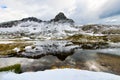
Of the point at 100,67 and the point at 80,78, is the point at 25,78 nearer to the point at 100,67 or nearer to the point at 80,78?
the point at 80,78

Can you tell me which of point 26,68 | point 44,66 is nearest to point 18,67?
point 26,68

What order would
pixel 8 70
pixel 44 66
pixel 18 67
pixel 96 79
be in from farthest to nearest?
pixel 44 66 → pixel 18 67 → pixel 8 70 → pixel 96 79

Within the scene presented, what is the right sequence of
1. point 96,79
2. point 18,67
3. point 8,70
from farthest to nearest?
point 18,67 → point 8,70 → point 96,79

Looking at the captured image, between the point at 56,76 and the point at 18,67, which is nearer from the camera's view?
the point at 56,76

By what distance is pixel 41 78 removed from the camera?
1086 inches

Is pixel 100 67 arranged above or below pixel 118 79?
below

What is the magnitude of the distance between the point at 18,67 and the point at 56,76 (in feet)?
57.7

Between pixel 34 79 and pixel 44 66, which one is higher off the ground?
pixel 34 79

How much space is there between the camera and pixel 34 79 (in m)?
27.1

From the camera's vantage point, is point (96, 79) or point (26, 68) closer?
point (96, 79)

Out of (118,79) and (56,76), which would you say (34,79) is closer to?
(56,76)

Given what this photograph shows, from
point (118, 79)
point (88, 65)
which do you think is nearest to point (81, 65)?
point (88, 65)

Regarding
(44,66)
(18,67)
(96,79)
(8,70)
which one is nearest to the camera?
(96,79)

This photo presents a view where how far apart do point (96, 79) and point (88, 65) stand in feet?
79.2
